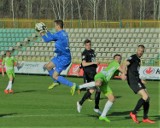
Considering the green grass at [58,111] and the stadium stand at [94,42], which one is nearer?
the green grass at [58,111]

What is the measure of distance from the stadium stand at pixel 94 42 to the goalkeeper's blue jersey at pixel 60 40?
985 inches

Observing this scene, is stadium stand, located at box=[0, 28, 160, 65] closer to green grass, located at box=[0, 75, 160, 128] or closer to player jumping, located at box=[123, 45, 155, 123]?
green grass, located at box=[0, 75, 160, 128]

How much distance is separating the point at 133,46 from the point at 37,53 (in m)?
8.68

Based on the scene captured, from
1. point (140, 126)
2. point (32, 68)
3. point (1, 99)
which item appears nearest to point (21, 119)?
point (140, 126)

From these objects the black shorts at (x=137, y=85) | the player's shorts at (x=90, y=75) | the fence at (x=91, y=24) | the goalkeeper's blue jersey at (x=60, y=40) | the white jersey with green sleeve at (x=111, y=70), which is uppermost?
the fence at (x=91, y=24)

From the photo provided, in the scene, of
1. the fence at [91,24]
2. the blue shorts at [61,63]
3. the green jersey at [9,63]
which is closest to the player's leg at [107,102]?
the blue shorts at [61,63]

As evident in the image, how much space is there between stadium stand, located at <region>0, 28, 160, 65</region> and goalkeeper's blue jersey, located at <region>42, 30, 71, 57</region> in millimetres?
25029

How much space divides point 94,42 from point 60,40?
2983 cm

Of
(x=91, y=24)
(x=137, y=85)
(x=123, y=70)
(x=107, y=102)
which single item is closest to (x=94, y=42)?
(x=91, y=24)

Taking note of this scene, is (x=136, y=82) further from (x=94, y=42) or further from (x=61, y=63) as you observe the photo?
(x=94, y=42)

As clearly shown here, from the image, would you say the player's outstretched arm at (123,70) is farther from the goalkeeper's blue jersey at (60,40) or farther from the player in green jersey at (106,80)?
the goalkeeper's blue jersey at (60,40)

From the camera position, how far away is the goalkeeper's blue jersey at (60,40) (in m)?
14.0

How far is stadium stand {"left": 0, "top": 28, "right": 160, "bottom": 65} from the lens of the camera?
4178 cm

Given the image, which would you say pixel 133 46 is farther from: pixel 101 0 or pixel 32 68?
pixel 101 0
